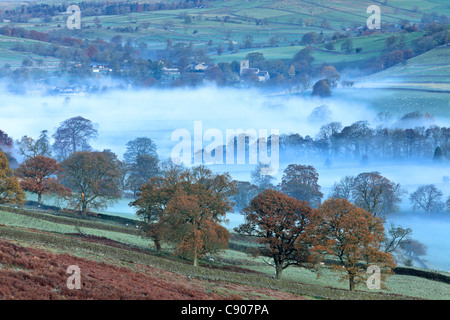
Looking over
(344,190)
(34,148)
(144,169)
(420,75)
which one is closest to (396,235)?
(344,190)

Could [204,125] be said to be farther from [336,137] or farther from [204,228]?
[204,228]

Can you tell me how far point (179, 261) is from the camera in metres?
42.0

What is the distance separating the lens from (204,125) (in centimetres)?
17962

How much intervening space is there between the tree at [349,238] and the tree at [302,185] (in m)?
39.9

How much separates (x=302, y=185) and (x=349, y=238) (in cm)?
4308

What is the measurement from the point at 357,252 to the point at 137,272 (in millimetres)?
16789

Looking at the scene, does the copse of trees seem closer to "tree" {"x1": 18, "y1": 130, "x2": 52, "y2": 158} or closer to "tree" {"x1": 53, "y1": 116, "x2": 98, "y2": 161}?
"tree" {"x1": 18, "y1": 130, "x2": 52, "y2": 158}

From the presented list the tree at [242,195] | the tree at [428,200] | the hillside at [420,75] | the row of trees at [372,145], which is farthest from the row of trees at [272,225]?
the hillside at [420,75]

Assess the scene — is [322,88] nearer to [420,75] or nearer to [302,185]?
[420,75]

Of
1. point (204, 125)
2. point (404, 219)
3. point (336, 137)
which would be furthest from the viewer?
point (204, 125)

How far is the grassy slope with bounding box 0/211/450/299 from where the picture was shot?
33938 mm

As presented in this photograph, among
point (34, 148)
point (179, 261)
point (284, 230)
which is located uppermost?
point (34, 148)
